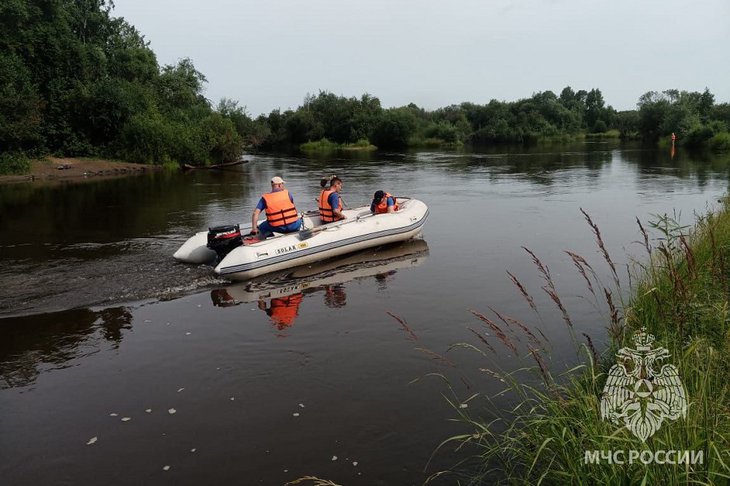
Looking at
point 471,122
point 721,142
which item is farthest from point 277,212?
point 471,122

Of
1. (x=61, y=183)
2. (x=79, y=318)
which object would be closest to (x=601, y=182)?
(x=79, y=318)

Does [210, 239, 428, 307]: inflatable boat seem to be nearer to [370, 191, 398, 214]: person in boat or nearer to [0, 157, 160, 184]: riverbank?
[370, 191, 398, 214]: person in boat

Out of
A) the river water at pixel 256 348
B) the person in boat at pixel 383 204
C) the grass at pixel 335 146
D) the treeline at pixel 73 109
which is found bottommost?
the river water at pixel 256 348

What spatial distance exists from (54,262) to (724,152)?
35.0 metres

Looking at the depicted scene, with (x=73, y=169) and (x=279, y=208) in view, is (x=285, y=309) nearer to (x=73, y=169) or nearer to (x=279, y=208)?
(x=279, y=208)

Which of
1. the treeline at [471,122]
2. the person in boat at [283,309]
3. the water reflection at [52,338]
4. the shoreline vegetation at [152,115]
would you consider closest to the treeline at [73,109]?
the shoreline vegetation at [152,115]

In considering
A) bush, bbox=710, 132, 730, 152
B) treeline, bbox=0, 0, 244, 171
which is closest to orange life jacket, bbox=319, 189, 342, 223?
treeline, bbox=0, 0, 244, 171

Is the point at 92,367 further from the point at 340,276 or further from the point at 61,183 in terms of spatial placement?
the point at 61,183

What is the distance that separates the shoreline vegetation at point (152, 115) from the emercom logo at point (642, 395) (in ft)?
85.7

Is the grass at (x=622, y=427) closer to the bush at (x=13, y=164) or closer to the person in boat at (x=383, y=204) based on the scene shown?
the person in boat at (x=383, y=204)

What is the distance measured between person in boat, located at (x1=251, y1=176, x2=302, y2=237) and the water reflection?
2.73m

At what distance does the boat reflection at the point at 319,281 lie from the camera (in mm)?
7648

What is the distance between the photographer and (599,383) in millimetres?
4199

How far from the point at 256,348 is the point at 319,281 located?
267cm
